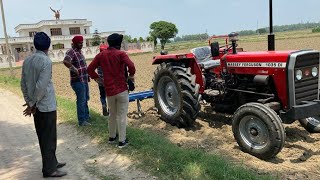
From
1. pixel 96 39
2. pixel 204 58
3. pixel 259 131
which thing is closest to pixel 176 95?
pixel 204 58

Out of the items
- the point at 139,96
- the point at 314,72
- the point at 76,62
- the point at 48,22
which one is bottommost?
the point at 139,96

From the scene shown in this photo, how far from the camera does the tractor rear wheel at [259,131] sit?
5312mm

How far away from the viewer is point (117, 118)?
5637 mm

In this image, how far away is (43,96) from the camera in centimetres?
455

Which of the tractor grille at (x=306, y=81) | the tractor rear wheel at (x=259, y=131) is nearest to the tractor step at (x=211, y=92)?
the tractor rear wheel at (x=259, y=131)

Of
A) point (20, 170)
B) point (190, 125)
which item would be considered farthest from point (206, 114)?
point (20, 170)

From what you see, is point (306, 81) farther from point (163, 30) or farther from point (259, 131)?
point (163, 30)

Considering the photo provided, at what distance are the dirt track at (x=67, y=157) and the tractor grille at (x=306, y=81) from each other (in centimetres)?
284

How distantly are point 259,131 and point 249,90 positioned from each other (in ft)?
3.67

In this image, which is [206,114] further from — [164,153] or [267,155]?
[164,153]

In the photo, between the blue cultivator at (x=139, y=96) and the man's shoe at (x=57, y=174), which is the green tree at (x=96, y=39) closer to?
the blue cultivator at (x=139, y=96)

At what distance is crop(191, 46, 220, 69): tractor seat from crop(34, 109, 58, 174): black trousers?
3717 millimetres

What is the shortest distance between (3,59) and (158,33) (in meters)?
32.9

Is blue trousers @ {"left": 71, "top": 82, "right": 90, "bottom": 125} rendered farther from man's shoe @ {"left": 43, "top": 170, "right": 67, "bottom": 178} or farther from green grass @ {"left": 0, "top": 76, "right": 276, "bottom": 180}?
man's shoe @ {"left": 43, "top": 170, "right": 67, "bottom": 178}
